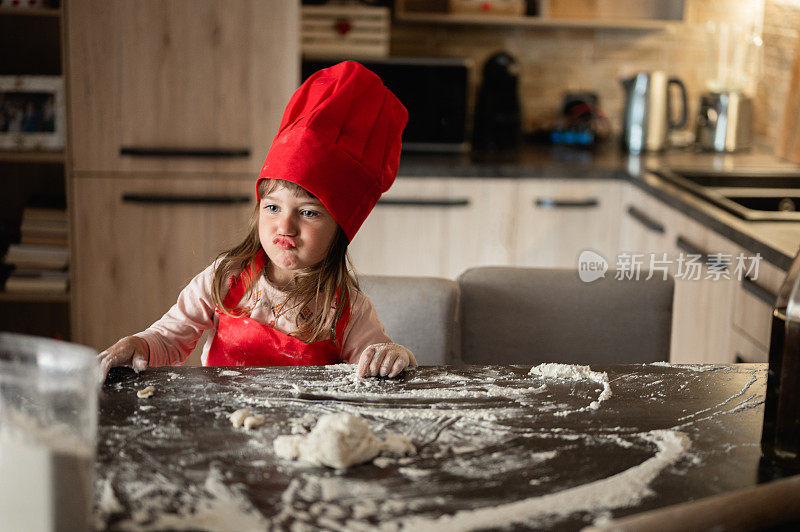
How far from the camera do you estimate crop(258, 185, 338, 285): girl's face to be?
1.38m

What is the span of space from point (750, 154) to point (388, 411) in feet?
8.38

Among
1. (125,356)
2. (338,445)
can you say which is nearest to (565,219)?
(125,356)

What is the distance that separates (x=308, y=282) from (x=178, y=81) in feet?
4.95

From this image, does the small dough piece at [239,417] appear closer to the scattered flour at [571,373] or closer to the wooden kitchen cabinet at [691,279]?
the scattered flour at [571,373]

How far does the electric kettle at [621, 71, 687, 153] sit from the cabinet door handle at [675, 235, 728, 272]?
0.84 metres

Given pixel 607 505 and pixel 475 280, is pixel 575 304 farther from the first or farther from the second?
pixel 607 505

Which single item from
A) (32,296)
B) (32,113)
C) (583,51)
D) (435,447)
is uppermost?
(583,51)

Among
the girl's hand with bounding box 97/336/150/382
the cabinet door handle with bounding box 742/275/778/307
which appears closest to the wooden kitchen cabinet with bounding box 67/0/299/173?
the cabinet door handle with bounding box 742/275/778/307

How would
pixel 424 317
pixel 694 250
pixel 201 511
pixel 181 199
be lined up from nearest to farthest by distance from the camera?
pixel 201 511
pixel 424 317
pixel 694 250
pixel 181 199

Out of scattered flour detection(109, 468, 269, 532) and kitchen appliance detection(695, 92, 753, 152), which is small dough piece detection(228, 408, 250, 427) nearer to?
scattered flour detection(109, 468, 269, 532)

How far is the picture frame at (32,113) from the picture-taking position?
9.03ft

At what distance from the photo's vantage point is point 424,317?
1.57 m

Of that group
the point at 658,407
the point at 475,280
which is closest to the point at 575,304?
the point at 475,280

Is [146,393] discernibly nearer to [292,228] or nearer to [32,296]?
[292,228]
